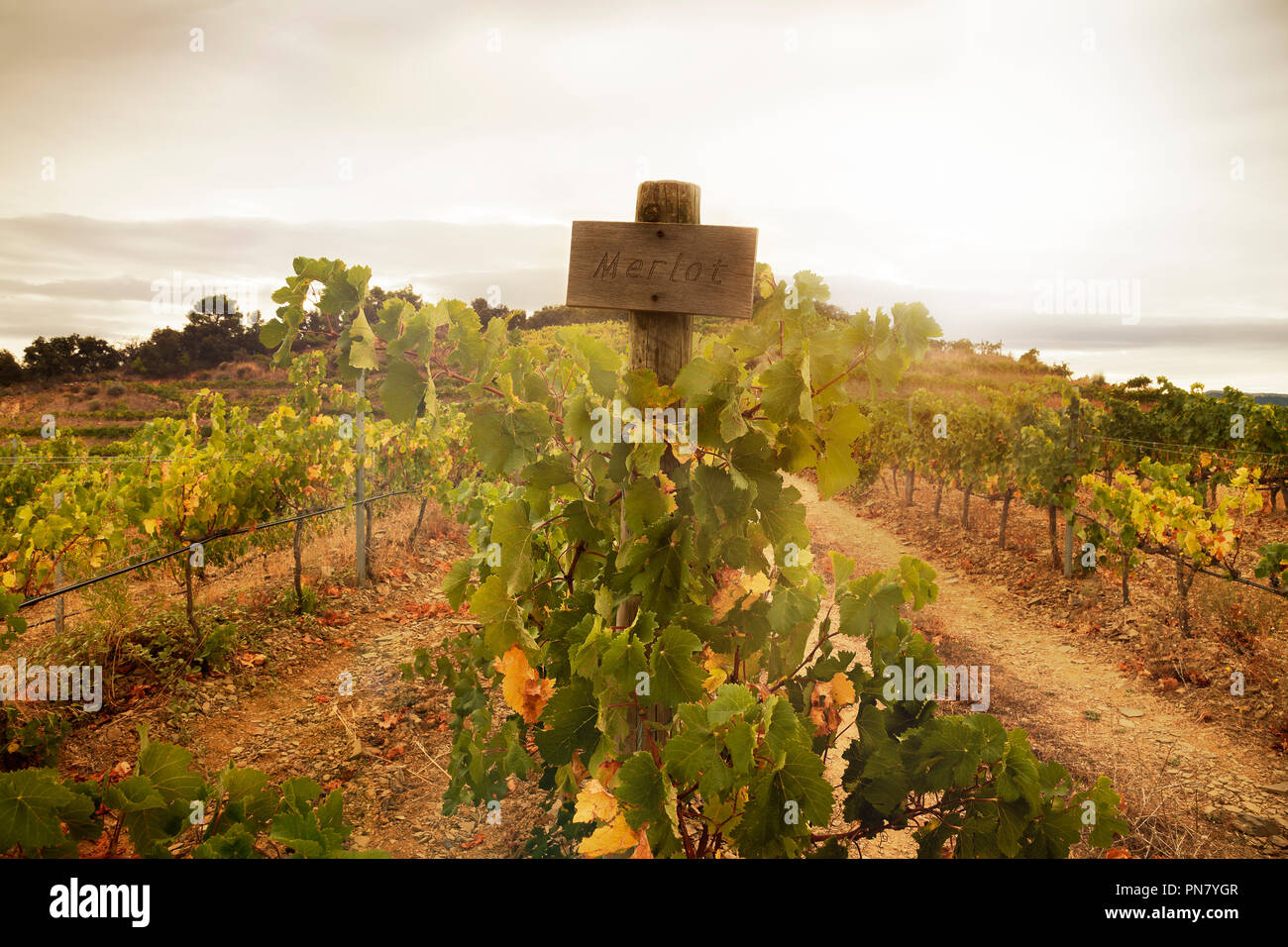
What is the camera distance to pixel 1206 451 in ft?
36.7

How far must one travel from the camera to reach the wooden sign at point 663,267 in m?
1.65

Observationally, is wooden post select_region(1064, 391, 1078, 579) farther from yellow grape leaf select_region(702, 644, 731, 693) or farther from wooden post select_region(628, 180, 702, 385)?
wooden post select_region(628, 180, 702, 385)

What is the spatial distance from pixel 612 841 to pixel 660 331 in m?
1.27

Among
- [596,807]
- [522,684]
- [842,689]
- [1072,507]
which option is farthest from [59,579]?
[1072,507]

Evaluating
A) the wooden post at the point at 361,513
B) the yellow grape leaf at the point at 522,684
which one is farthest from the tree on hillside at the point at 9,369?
the yellow grape leaf at the point at 522,684

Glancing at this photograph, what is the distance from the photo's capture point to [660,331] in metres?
1.77

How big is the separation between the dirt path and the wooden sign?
3898 millimetres

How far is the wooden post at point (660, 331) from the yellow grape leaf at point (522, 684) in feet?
1.10

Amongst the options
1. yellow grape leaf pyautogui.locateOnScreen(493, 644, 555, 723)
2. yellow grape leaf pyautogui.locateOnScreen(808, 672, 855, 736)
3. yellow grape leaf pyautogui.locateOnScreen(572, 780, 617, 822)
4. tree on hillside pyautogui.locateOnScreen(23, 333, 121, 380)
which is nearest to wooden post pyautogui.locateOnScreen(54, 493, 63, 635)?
yellow grape leaf pyautogui.locateOnScreen(493, 644, 555, 723)

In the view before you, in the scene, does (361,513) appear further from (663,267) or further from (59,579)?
(663,267)

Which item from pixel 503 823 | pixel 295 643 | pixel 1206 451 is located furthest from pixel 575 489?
pixel 1206 451
